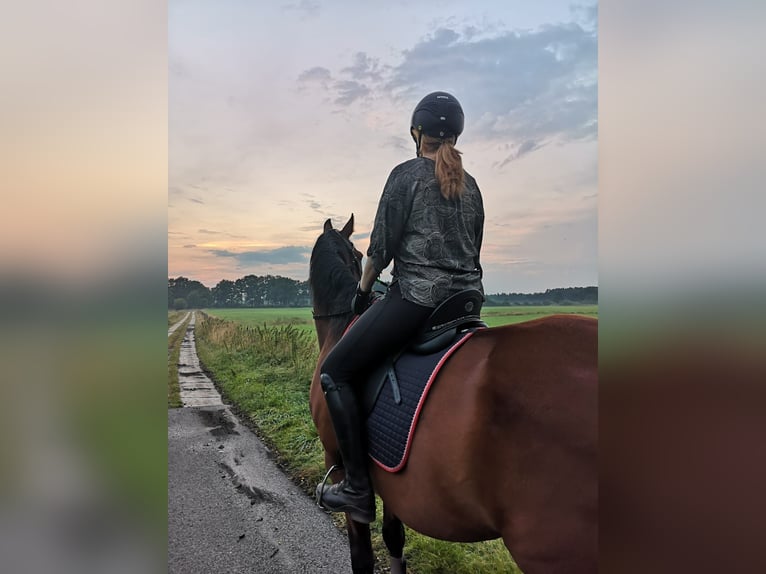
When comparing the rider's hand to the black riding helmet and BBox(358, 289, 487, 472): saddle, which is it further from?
the black riding helmet

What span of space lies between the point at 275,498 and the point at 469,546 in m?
1.68

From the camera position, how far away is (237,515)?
3.63 metres

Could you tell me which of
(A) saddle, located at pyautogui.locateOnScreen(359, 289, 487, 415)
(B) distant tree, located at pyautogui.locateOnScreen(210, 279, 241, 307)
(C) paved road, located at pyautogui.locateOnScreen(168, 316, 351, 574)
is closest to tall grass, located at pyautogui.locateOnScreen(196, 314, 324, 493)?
(C) paved road, located at pyautogui.locateOnScreen(168, 316, 351, 574)

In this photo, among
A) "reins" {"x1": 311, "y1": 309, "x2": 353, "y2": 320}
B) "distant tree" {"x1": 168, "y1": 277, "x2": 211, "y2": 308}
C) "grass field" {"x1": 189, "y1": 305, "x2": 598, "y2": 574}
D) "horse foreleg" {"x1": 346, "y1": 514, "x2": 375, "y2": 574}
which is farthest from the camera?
"grass field" {"x1": 189, "y1": 305, "x2": 598, "y2": 574}

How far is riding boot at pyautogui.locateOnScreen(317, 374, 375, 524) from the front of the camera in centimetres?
218

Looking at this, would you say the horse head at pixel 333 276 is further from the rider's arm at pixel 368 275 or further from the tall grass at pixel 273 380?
the tall grass at pixel 273 380

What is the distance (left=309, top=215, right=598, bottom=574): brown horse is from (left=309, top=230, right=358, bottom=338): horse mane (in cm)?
111

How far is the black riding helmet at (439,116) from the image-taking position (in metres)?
2.03

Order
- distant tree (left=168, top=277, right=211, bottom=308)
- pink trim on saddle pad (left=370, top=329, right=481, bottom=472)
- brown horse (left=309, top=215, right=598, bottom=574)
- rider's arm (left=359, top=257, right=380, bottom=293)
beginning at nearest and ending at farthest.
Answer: brown horse (left=309, top=215, right=598, bottom=574) → distant tree (left=168, top=277, right=211, bottom=308) → pink trim on saddle pad (left=370, top=329, right=481, bottom=472) → rider's arm (left=359, top=257, right=380, bottom=293)

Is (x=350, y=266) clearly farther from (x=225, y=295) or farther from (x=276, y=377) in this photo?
(x=276, y=377)

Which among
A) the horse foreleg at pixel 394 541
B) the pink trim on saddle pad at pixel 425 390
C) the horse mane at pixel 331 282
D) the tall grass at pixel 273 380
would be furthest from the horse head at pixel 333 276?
the tall grass at pixel 273 380

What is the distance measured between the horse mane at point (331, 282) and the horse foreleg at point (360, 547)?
3.78ft
